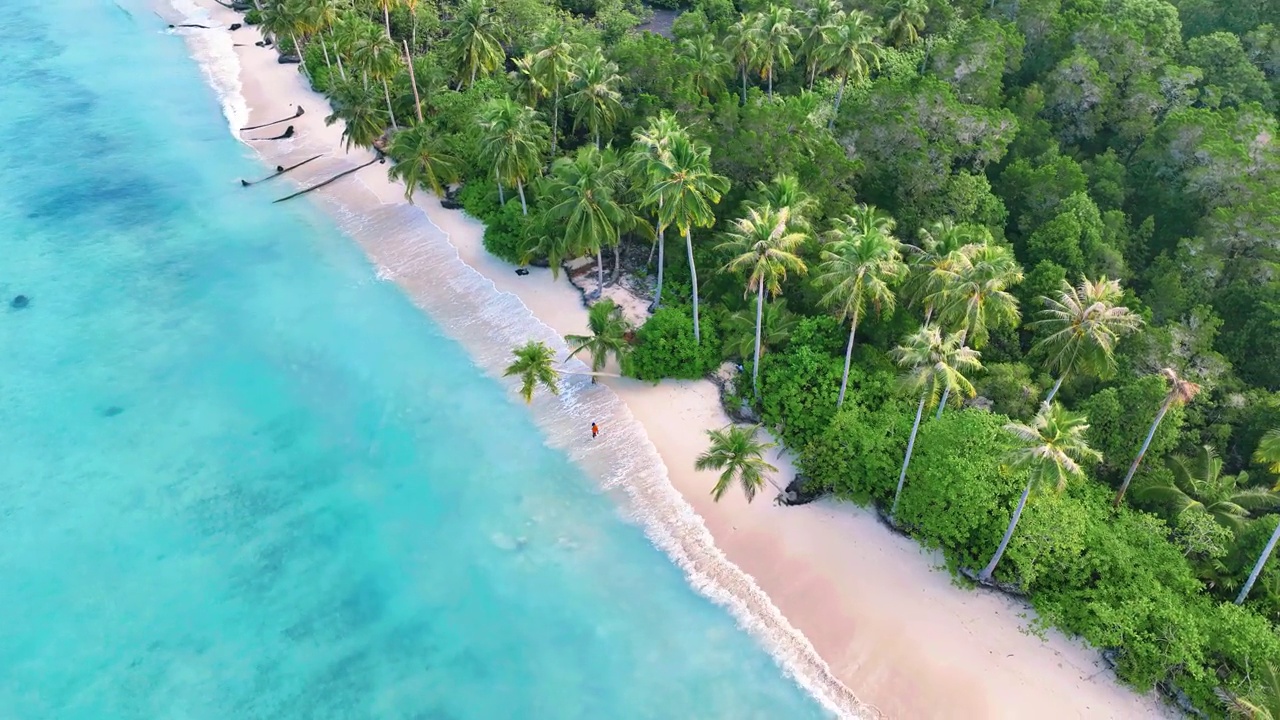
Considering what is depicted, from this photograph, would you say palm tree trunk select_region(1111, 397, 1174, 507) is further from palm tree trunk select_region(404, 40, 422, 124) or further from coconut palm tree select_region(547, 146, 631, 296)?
palm tree trunk select_region(404, 40, 422, 124)

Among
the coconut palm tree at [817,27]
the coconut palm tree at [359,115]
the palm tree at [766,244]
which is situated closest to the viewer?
the palm tree at [766,244]

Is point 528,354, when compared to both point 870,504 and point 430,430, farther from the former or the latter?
point 870,504

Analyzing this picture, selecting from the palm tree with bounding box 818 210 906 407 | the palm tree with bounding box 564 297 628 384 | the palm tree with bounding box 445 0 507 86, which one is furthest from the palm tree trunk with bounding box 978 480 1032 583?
the palm tree with bounding box 445 0 507 86

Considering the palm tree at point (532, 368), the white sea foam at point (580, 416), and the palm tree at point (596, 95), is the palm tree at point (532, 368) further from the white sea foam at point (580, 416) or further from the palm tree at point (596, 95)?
the palm tree at point (596, 95)

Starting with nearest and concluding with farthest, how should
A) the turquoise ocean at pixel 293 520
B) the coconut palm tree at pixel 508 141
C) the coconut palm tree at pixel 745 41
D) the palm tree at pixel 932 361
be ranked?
the palm tree at pixel 932 361
the turquoise ocean at pixel 293 520
the coconut palm tree at pixel 508 141
the coconut palm tree at pixel 745 41

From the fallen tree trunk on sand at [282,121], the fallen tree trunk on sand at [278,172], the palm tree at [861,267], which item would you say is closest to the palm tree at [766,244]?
the palm tree at [861,267]

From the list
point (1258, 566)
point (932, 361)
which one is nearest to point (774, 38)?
point (932, 361)
